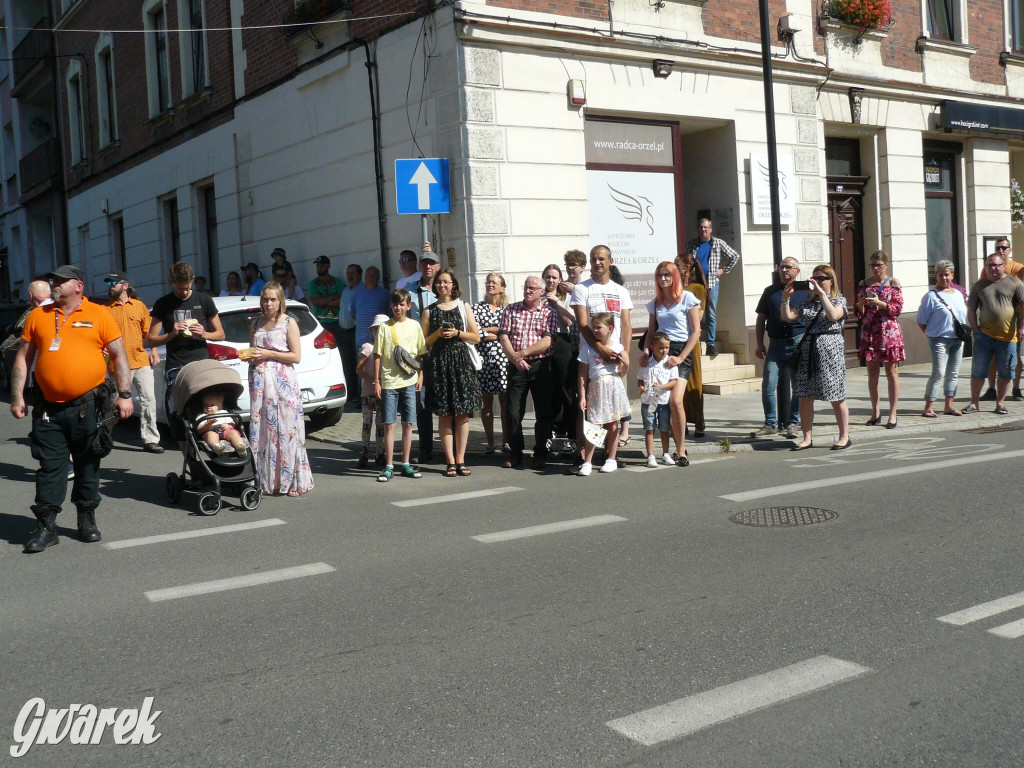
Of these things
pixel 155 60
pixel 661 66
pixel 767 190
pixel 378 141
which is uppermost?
pixel 155 60

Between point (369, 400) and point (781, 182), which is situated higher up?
point (781, 182)

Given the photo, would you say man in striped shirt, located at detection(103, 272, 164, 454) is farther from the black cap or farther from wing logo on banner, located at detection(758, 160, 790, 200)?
wing logo on banner, located at detection(758, 160, 790, 200)

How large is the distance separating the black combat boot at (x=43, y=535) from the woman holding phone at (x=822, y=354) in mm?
6677

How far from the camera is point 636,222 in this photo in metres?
14.5

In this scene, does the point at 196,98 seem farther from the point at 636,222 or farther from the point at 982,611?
the point at 982,611

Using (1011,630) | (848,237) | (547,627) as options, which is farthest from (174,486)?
(848,237)

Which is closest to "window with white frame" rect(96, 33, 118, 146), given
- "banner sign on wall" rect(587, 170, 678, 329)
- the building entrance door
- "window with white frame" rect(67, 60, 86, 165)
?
"window with white frame" rect(67, 60, 86, 165)

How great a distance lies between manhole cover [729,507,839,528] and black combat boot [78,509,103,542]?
4.27 m

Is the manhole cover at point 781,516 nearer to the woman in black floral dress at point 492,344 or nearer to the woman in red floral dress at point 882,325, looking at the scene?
the woman in black floral dress at point 492,344

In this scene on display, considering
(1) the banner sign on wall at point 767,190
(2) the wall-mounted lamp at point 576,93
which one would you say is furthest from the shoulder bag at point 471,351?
(1) the banner sign on wall at point 767,190

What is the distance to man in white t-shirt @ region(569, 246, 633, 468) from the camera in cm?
919

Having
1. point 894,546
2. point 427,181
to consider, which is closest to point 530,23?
point 427,181

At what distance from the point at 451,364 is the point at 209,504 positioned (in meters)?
2.54

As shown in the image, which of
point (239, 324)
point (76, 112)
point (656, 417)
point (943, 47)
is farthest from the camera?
point (76, 112)
